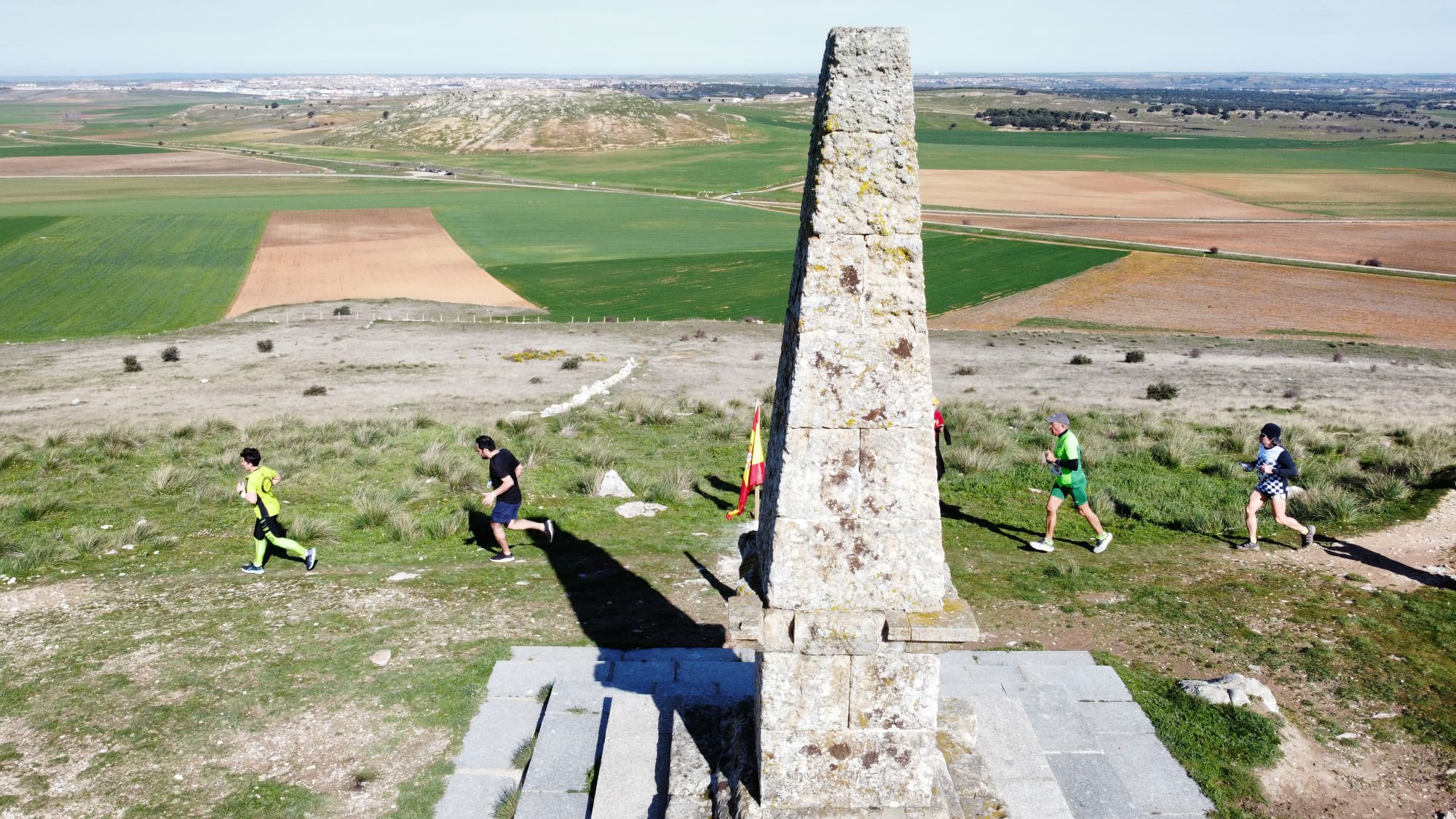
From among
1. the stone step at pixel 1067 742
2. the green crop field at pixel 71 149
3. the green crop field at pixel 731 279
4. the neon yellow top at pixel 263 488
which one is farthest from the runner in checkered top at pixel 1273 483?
the green crop field at pixel 71 149

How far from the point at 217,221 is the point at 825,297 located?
7562 cm

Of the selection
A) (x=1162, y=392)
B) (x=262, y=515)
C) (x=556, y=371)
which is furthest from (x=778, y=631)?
(x=556, y=371)

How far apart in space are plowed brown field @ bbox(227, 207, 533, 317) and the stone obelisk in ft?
140

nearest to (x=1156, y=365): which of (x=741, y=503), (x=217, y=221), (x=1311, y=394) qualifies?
(x=1311, y=394)

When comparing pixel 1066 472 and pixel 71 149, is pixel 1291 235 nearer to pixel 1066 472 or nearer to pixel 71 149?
pixel 1066 472

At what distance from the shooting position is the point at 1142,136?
16888cm

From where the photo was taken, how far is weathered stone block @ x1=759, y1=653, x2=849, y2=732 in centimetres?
535

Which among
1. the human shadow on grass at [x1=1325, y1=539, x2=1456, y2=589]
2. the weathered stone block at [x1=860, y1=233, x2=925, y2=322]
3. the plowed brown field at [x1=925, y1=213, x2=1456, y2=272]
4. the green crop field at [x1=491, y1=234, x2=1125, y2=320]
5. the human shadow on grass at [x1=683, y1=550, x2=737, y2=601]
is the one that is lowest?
the green crop field at [x1=491, y1=234, x2=1125, y2=320]

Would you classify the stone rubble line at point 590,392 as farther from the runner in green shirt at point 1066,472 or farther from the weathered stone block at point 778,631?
the weathered stone block at point 778,631

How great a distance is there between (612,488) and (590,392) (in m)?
10.8

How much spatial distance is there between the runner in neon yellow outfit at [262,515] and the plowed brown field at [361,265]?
118 ft

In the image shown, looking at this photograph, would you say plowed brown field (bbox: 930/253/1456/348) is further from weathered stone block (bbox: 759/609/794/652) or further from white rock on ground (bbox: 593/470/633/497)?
weathered stone block (bbox: 759/609/794/652)

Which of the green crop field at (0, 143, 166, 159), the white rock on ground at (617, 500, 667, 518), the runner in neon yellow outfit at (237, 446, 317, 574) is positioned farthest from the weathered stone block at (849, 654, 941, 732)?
the green crop field at (0, 143, 166, 159)

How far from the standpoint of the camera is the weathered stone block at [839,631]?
5.28 metres
